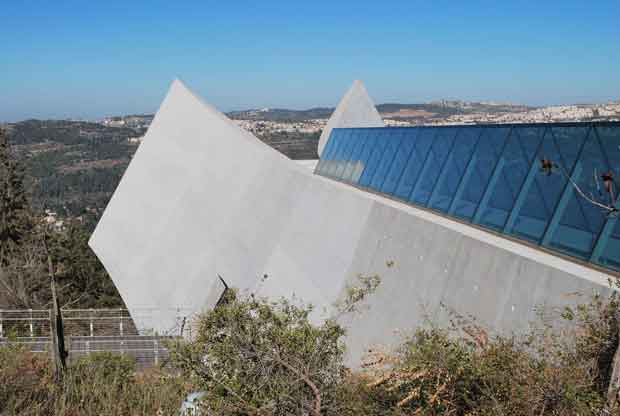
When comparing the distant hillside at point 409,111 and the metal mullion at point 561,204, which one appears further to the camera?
the distant hillside at point 409,111

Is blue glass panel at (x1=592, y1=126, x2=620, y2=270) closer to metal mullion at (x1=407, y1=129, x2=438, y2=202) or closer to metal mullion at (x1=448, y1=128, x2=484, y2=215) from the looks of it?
metal mullion at (x1=448, y1=128, x2=484, y2=215)

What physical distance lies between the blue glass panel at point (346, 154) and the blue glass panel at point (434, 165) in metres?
5.46

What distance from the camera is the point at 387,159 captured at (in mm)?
14594

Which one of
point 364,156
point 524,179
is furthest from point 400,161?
point 524,179

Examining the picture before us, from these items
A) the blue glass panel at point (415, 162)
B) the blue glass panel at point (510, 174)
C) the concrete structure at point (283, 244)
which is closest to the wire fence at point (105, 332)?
the concrete structure at point (283, 244)

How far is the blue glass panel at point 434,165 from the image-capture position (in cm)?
1166

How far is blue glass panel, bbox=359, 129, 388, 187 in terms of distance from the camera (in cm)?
1512

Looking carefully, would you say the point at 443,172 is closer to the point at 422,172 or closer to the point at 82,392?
the point at 422,172

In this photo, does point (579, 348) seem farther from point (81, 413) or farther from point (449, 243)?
point (81, 413)

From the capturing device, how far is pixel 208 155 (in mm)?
20906

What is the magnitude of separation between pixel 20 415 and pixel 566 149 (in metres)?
7.23

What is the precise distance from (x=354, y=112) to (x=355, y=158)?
441 inches

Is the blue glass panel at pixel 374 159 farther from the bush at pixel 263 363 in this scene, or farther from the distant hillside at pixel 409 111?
the distant hillside at pixel 409 111

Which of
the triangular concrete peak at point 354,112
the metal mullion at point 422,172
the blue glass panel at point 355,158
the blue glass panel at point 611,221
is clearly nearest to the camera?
the blue glass panel at point 611,221
